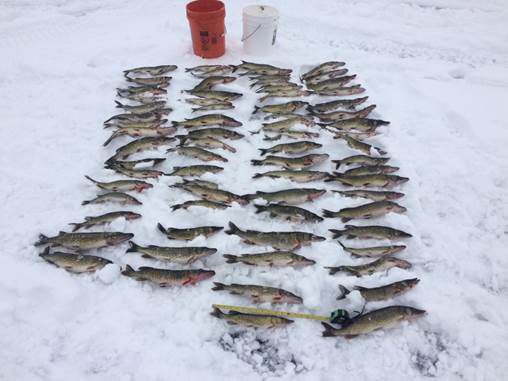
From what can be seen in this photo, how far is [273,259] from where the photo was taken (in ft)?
12.7

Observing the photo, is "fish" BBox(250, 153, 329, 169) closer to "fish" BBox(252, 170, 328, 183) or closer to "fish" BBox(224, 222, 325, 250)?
"fish" BBox(252, 170, 328, 183)

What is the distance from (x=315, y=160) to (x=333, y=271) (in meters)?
1.72

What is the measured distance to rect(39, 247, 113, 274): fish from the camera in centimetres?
383

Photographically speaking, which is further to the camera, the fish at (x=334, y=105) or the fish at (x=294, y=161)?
the fish at (x=334, y=105)

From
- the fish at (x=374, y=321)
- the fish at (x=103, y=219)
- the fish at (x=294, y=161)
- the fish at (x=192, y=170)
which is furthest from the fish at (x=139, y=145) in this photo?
the fish at (x=374, y=321)

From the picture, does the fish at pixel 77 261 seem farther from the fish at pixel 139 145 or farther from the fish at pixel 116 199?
the fish at pixel 139 145

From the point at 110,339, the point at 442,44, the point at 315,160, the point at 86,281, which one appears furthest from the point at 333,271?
the point at 442,44

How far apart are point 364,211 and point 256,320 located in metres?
1.77

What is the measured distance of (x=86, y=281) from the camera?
379 centimetres

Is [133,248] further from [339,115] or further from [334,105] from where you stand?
[334,105]

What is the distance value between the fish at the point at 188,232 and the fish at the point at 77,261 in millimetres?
632

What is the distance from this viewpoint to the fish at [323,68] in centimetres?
672

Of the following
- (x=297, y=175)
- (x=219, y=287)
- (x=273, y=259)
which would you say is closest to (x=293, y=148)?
(x=297, y=175)

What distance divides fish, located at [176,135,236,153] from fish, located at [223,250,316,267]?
1885mm
